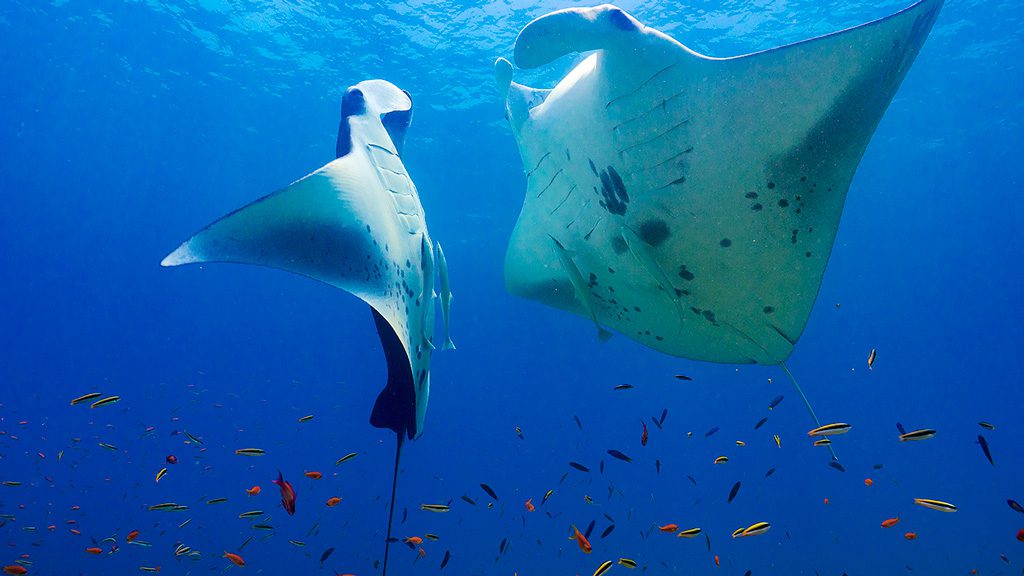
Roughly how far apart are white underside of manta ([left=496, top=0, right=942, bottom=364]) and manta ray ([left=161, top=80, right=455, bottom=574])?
84cm

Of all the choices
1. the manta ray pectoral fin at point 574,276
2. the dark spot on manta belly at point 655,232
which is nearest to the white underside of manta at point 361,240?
the manta ray pectoral fin at point 574,276

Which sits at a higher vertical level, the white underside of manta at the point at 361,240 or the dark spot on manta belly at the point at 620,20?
the dark spot on manta belly at the point at 620,20

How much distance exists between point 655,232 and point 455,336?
37.2 metres

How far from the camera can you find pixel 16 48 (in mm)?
16875

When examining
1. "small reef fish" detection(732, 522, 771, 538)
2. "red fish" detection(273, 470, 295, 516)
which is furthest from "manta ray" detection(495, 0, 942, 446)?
"red fish" detection(273, 470, 295, 516)

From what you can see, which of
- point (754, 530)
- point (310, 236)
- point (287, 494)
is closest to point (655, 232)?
point (310, 236)

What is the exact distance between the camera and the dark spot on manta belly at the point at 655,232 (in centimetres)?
241

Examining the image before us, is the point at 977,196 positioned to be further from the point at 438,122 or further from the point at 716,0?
the point at 438,122

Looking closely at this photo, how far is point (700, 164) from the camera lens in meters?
2.21

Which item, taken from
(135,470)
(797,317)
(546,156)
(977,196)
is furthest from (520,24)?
(135,470)

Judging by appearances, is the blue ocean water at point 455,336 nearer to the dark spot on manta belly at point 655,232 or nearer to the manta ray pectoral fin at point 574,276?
the manta ray pectoral fin at point 574,276

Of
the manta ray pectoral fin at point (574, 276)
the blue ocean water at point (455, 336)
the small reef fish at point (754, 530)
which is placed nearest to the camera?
the manta ray pectoral fin at point (574, 276)

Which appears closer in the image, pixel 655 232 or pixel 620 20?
pixel 620 20

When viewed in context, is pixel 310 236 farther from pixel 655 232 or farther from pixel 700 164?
pixel 700 164
